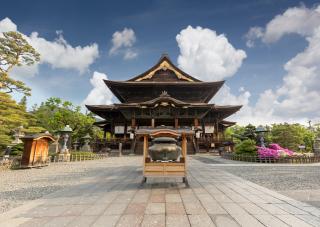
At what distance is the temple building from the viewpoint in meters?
22.1

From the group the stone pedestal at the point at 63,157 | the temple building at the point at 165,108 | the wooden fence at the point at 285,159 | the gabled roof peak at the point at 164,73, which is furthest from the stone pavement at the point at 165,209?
the gabled roof peak at the point at 164,73

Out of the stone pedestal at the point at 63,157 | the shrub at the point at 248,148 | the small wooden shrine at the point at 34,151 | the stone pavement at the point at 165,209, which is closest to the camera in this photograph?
the stone pavement at the point at 165,209

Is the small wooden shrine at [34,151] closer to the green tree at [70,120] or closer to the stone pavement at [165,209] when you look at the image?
the stone pavement at [165,209]

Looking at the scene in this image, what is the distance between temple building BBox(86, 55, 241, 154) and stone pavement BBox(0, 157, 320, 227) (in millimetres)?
16443

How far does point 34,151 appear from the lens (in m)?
11.1

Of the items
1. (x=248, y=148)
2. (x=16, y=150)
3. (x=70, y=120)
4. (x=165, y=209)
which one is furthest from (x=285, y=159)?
(x=70, y=120)

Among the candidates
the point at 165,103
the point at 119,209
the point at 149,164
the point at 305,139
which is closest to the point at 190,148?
the point at 165,103

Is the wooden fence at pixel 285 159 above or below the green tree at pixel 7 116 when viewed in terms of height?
below

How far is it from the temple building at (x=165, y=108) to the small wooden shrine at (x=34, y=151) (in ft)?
33.6

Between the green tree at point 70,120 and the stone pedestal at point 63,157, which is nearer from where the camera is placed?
the stone pedestal at point 63,157

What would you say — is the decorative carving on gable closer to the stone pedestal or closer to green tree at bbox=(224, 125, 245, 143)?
green tree at bbox=(224, 125, 245, 143)

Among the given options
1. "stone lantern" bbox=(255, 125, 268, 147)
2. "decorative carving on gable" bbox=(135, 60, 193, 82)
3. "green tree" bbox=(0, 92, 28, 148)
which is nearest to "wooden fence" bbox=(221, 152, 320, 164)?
"stone lantern" bbox=(255, 125, 268, 147)

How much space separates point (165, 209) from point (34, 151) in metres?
10.7

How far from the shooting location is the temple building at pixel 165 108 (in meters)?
22.1
